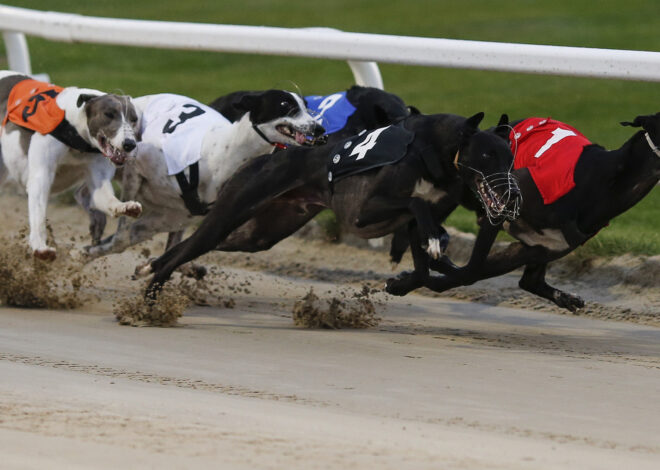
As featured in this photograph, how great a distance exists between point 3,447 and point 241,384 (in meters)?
1.23

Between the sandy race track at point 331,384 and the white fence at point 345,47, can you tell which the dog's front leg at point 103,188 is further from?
the white fence at point 345,47

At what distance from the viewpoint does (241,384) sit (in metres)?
4.32

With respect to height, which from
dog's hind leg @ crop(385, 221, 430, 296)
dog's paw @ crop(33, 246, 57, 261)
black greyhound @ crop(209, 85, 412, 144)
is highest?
black greyhound @ crop(209, 85, 412, 144)

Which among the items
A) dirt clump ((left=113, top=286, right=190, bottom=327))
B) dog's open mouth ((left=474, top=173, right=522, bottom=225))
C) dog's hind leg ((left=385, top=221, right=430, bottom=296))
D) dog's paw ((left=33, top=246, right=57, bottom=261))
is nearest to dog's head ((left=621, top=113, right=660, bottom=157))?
dog's open mouth ((left=474, top=173, right=522, bottom=225))

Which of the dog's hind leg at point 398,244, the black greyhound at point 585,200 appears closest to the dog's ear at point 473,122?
the black greyhound at point 585,200

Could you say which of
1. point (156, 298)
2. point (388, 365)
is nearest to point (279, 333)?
point (156, 298)

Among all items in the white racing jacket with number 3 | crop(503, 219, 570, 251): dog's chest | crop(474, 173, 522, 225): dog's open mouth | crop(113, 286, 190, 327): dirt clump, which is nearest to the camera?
crop(474, 173, 522, 225): dog's open mouth

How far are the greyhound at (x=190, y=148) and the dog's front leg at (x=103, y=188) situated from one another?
18 centimetres

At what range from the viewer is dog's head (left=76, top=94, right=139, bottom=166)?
5.94 meters

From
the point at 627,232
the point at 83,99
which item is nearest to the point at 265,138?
the point at 83,99

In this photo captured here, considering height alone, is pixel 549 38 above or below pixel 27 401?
above

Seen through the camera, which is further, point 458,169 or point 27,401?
point 458,169

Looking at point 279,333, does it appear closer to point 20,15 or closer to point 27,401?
point 27,401

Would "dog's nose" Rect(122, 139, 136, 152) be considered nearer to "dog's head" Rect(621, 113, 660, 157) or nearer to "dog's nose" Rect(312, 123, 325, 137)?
"dog's nose" Rect(312, 123, 325, 137)
